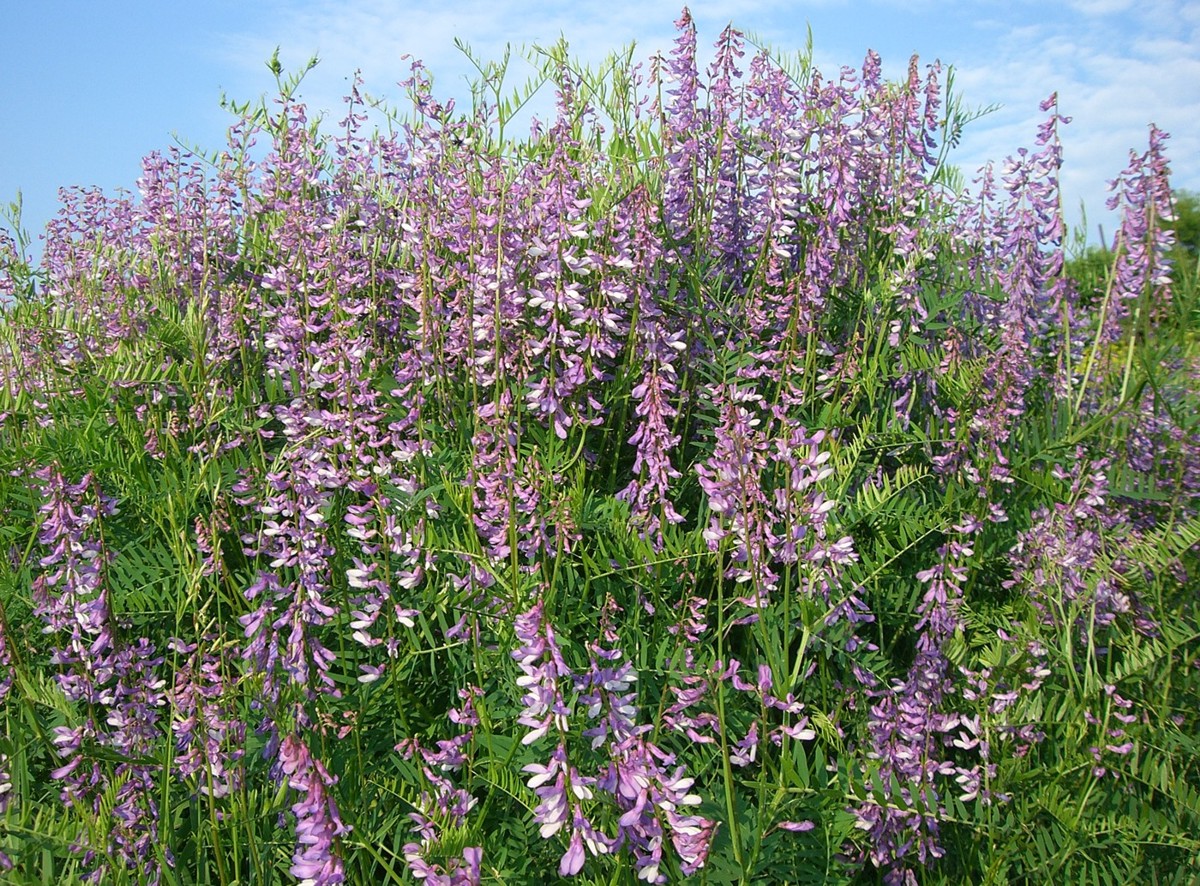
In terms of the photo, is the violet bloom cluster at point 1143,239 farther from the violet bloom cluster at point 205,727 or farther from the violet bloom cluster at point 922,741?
the violet bloom cluster at point 205,727

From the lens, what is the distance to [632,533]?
2326 millimetres

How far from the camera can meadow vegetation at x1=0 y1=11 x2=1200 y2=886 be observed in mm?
1984

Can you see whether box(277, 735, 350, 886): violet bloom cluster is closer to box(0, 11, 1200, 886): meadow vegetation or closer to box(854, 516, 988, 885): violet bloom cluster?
box(0, 11, 1200, 886): meadow vegetation

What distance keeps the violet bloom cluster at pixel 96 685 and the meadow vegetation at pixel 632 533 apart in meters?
0.02

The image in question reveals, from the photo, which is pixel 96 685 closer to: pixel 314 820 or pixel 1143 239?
pixel 314 820

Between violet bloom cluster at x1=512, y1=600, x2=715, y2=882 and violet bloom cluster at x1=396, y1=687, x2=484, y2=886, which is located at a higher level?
violet bloom cluster at x1=512, y1=600, x2=715, y2=882

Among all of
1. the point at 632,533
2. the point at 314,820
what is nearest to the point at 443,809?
the point at 314,820

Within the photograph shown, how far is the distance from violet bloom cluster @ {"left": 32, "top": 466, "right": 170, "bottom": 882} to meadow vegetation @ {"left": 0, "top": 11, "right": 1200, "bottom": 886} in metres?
0.02

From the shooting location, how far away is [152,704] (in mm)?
2516

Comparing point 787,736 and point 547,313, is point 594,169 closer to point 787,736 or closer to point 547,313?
point 547,313

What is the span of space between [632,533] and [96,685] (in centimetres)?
124

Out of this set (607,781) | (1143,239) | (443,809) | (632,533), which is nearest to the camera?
(607,781)

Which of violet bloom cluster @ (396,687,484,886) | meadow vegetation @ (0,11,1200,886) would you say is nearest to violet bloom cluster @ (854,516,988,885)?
meadow vegetation @ (0,11,1200,886)

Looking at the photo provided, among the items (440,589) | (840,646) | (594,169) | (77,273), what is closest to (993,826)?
(840,646)
